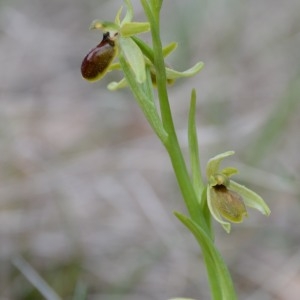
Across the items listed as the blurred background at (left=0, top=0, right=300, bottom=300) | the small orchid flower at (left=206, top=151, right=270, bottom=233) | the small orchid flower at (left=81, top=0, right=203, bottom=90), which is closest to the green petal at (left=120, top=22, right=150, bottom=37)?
the small orchid flower at (left=81, top=0, right=203, bottom=90)

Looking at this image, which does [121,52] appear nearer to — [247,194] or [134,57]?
[134,57]

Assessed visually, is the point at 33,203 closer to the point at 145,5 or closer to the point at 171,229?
the point at 171,229

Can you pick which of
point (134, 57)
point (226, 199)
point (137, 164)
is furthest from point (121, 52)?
point (137, 164)

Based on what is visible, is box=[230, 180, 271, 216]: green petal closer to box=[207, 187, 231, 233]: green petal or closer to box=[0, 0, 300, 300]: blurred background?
box=[207, 187, 231, 233]: green petal

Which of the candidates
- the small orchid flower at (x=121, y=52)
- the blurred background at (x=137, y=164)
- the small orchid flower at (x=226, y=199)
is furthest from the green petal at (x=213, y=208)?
the blurred background at (x=137, y=164)

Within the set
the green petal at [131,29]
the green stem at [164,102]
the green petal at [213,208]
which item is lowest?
the green petal at [213,208]

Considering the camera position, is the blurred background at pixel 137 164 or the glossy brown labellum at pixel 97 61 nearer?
the glossy brown labellum at pixel 97 61

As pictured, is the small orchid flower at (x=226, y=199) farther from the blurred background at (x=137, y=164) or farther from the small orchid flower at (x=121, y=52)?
the blurred background at (x=137, y=164)
